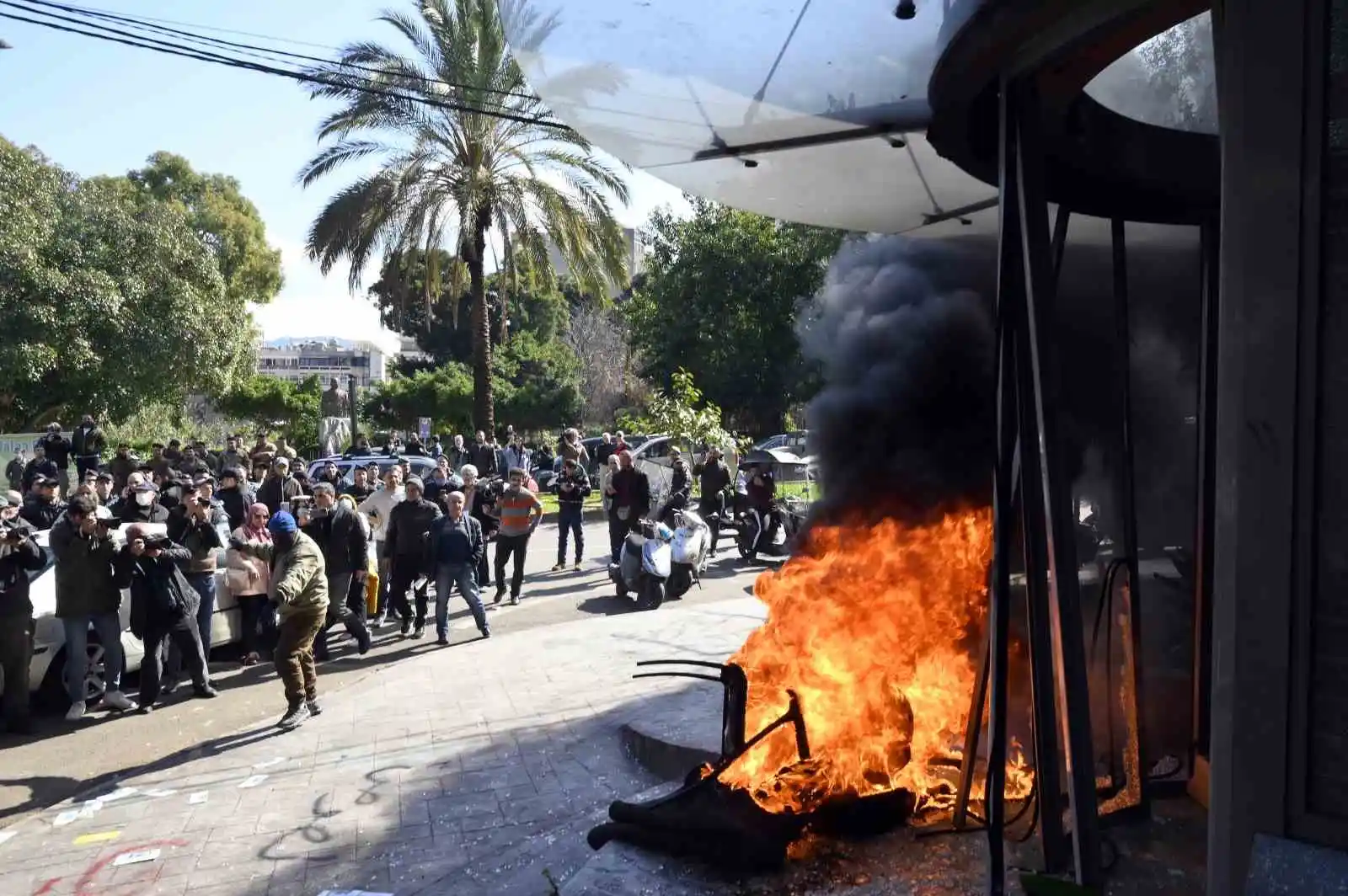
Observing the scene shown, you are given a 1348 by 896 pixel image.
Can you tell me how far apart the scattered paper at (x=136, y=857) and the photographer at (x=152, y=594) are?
2887 millimetres

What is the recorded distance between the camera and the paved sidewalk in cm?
466

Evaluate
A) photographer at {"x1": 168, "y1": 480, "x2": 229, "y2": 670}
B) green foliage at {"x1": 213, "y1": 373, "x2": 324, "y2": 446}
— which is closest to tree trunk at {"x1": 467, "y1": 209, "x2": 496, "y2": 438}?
photographer at {"x1": 168, "y1": 480, "x2": 229, "y2": 670}

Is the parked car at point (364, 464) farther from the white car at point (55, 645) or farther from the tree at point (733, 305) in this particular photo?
the tree at point (733, 305)

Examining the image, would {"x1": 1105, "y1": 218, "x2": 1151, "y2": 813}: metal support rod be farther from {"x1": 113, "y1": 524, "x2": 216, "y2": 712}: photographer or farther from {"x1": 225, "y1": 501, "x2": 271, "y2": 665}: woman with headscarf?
{"x1": 225, "y1": 501, "x2": 271, "y2": 665}: woman with headscarf

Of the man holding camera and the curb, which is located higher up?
the man holding camera

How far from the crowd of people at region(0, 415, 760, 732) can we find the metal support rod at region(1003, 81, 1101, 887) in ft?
17.8

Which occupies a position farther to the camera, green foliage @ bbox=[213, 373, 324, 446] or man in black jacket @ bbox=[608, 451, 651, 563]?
green foliage @ bbox=[213, 373, 324, 446]

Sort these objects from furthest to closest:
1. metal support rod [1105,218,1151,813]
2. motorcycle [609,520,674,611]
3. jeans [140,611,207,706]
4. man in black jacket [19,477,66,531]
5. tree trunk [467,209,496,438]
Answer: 1. tree trunk [467,209,496,438]
2. motorcycle [609,520,674,611]
3. man in black jacket [19,477,66,531]
4. jeans [140,611,207,706]
5. metal support rod [1105,218,1151,813]

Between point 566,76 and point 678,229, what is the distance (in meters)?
22.0


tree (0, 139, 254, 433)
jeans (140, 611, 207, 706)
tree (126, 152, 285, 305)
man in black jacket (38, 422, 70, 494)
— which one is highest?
tree (126, 152, 285, 305)

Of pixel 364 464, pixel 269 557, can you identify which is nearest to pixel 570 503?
pixel 269 557

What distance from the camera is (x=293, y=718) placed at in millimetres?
7074

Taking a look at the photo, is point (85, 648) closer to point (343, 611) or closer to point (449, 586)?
point (343, 611)

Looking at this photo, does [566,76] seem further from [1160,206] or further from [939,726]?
[939,726]
